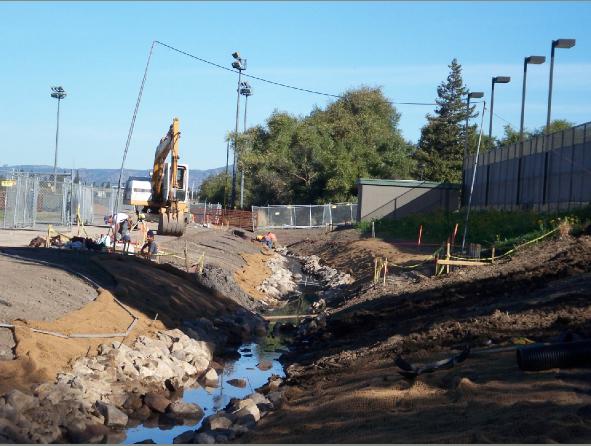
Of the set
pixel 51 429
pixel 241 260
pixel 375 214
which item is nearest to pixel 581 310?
pixel 51 429

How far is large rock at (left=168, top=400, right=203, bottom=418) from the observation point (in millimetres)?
14641

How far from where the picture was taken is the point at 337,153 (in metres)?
75.9

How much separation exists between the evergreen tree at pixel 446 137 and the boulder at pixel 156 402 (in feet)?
227

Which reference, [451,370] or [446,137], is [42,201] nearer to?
[451,370]

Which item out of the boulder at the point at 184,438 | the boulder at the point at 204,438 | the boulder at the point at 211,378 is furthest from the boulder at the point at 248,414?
the boulder at the point at 211,378

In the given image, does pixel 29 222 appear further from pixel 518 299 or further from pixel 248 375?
pixel 518 299

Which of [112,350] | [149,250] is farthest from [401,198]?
[112,350]

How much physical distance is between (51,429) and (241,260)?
3048 centimetres

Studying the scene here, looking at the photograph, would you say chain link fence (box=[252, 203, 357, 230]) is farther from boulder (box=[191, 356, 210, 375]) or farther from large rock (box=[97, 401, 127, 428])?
large rock (box=[97, 401, 127, 428])

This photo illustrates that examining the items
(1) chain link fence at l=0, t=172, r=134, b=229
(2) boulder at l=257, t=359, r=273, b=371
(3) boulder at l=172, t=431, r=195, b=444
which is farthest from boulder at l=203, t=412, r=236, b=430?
(1) chain link fence at l=0, t=172, r=134, b=229

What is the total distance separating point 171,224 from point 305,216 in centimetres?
3875

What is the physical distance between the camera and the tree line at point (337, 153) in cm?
7500

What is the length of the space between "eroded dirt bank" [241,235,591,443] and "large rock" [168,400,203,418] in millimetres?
1601

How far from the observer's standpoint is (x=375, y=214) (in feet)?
191
